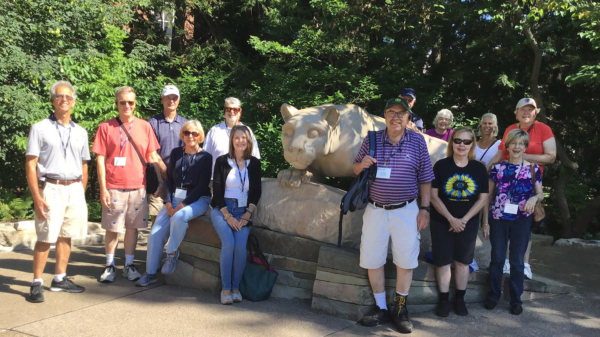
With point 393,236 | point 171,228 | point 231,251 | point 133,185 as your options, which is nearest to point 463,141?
point 393,236

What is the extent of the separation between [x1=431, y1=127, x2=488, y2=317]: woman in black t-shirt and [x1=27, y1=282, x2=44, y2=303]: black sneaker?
3326mm

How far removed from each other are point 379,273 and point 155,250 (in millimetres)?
2139

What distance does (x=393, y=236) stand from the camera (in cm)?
345

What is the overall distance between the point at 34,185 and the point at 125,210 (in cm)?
84

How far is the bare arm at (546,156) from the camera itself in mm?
4199

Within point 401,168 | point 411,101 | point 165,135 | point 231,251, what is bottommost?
point 231,251

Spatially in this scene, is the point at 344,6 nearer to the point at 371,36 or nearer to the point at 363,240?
the point at 371,36

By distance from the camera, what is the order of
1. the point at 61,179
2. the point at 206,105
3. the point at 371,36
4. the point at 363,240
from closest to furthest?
the point at 363,240
the point at 61,179
the point at 206,105
the point at 371,36

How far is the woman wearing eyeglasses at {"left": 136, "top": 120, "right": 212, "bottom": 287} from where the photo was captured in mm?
4219

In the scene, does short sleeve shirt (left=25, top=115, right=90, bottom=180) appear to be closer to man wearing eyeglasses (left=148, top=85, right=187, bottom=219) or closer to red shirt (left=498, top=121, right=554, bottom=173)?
man wearing eyeglasses (left=148, top=85, right=187, bottom=219)

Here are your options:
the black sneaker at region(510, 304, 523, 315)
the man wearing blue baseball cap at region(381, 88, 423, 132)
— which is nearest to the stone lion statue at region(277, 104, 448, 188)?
the man wearing blue baseball cap at region(381, 88, 423, 132)

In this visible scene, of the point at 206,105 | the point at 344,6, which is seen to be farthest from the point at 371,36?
the point at 206,105

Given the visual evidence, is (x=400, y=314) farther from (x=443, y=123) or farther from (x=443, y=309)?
(x=443, y=123)

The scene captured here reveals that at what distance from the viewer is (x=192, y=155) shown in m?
4.28
